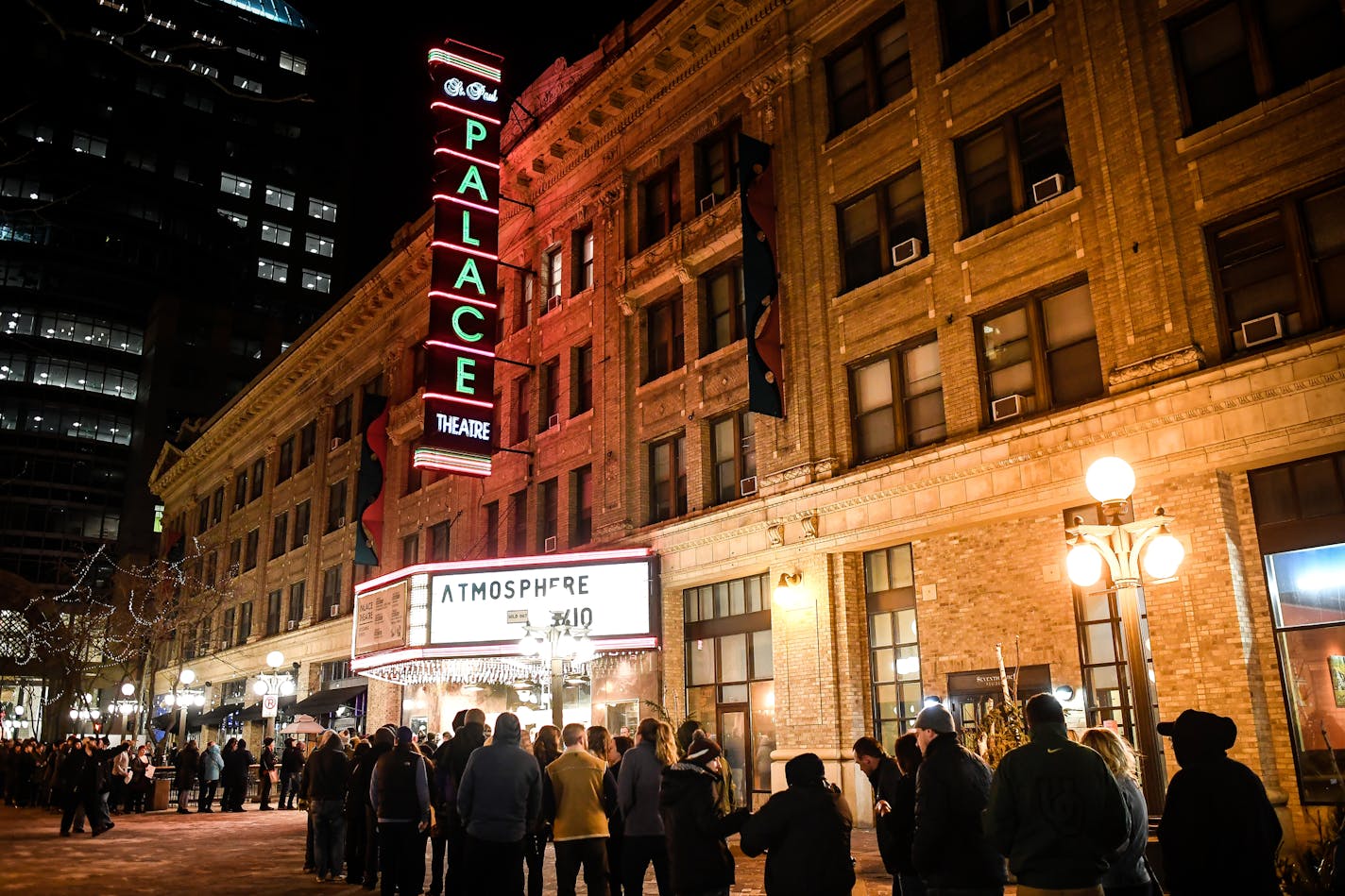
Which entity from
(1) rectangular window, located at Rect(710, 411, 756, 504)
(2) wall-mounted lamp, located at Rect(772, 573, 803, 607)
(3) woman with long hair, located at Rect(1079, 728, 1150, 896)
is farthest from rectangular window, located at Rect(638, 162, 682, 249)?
(3) woman with long hair, located at Rect(1079, 728, 1150, 896)

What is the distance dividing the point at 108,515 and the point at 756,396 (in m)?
99.6

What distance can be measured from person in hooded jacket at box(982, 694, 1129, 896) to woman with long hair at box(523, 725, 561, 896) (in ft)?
16.8

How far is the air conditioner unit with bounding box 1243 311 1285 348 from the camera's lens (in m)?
13.9

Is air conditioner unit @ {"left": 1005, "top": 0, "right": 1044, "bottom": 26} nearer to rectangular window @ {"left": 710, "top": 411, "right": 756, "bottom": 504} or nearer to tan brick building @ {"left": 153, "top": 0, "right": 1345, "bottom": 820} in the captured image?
tan brick building @ {"left": 153, "top": 0, "right": 1345, "bottom": 820}

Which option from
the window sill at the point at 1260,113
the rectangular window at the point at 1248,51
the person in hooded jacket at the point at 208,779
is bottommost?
the person in hooded jacket at the point at 208,779

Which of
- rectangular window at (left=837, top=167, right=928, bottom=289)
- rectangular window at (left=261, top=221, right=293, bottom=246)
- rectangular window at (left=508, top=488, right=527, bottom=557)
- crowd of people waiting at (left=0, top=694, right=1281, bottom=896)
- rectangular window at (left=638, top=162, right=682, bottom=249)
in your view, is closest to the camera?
crowd of people waiting at (left=0, top=694, right=1281, bottom=896)

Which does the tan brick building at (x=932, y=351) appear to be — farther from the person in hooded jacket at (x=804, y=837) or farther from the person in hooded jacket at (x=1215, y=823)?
the person in hooded jacket at (x=804, y=837)

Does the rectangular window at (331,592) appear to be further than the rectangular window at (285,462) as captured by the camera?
No

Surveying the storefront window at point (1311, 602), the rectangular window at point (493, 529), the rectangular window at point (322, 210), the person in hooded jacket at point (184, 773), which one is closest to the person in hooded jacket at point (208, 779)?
the person in hooded jacket at point (184, 773)

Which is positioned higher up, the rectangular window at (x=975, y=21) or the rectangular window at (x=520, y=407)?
the rectangular window at (x=975, y=21)

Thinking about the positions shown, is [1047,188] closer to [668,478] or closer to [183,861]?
[668,478]

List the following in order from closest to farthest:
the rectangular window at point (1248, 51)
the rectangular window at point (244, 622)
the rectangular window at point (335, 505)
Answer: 1. the rectangular window at point (1248, 51)
2. the rectangular window at point (335, 505)
3. the rectangular window at point (244, 622)

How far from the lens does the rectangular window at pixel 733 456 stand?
22.3m

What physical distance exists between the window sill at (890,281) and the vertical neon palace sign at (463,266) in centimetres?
1021
